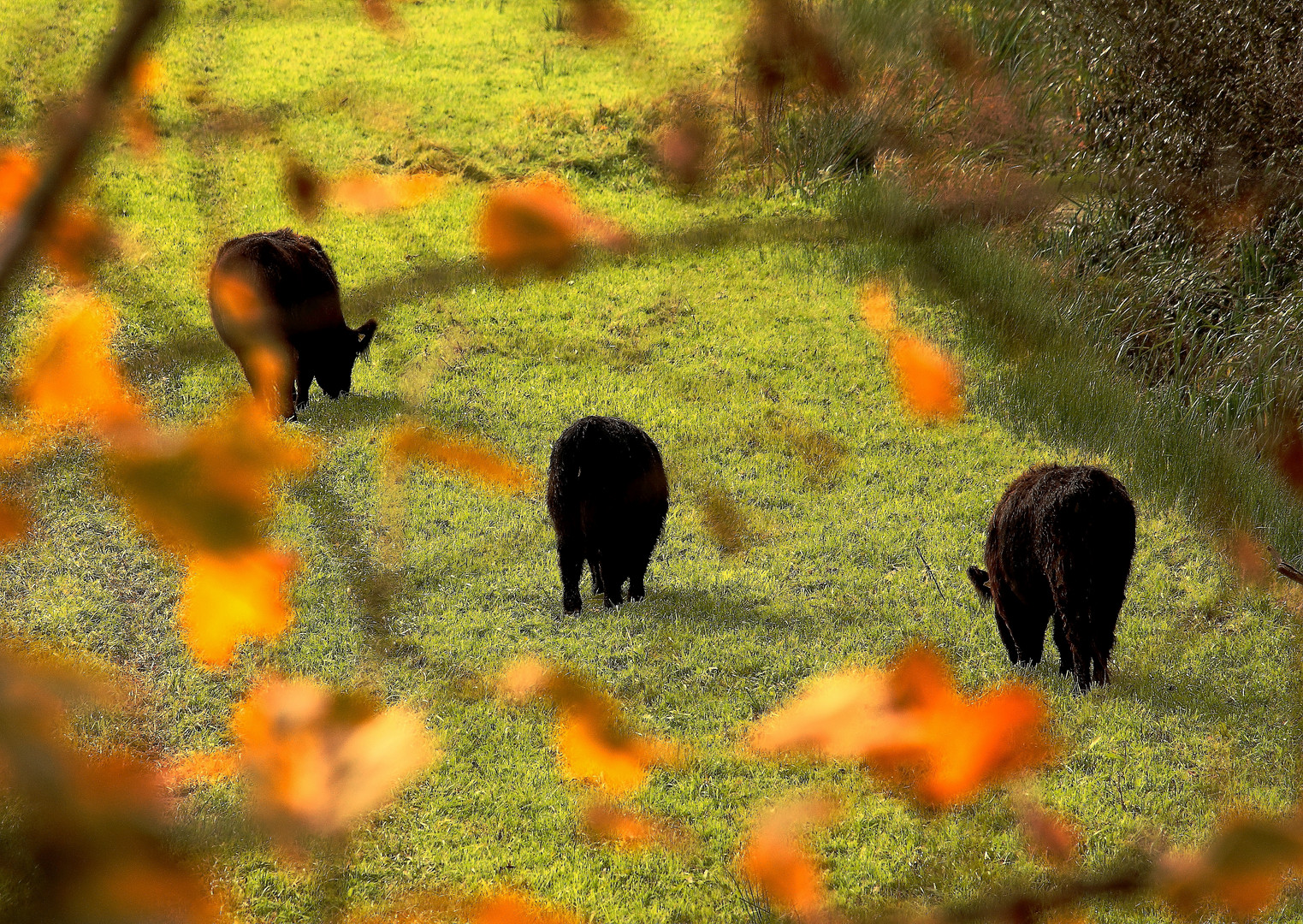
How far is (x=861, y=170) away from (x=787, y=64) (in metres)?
0.46

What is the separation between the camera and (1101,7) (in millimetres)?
2338

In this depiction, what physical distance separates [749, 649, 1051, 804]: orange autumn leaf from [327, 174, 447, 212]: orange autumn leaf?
930 cm

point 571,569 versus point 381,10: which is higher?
point 381,10

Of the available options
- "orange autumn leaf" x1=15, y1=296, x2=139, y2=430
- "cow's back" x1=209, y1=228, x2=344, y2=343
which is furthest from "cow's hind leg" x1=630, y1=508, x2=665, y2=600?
"orange autumn leaf" x1=15, y1=296, x2=139, y2=430

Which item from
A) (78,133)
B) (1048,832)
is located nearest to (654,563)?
(1048,832)

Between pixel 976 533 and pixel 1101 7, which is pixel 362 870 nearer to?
pixel 1101 7

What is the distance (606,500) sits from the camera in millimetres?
5949

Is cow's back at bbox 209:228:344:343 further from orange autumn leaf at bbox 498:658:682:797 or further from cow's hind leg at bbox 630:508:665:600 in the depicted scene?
orange autumn leaf at bbox 498:658:682:797

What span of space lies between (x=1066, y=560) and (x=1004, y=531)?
0.41m

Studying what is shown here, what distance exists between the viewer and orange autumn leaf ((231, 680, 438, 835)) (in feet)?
15.0

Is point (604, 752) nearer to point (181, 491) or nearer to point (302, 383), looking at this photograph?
point (181, 491)

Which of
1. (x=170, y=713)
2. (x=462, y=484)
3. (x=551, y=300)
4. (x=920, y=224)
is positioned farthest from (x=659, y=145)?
(x=920, y=224)

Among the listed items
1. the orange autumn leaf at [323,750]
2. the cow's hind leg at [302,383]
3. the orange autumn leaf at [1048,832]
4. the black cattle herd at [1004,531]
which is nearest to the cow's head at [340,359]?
the cow's hind leg at [302,383]

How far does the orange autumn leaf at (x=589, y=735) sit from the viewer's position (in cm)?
501
